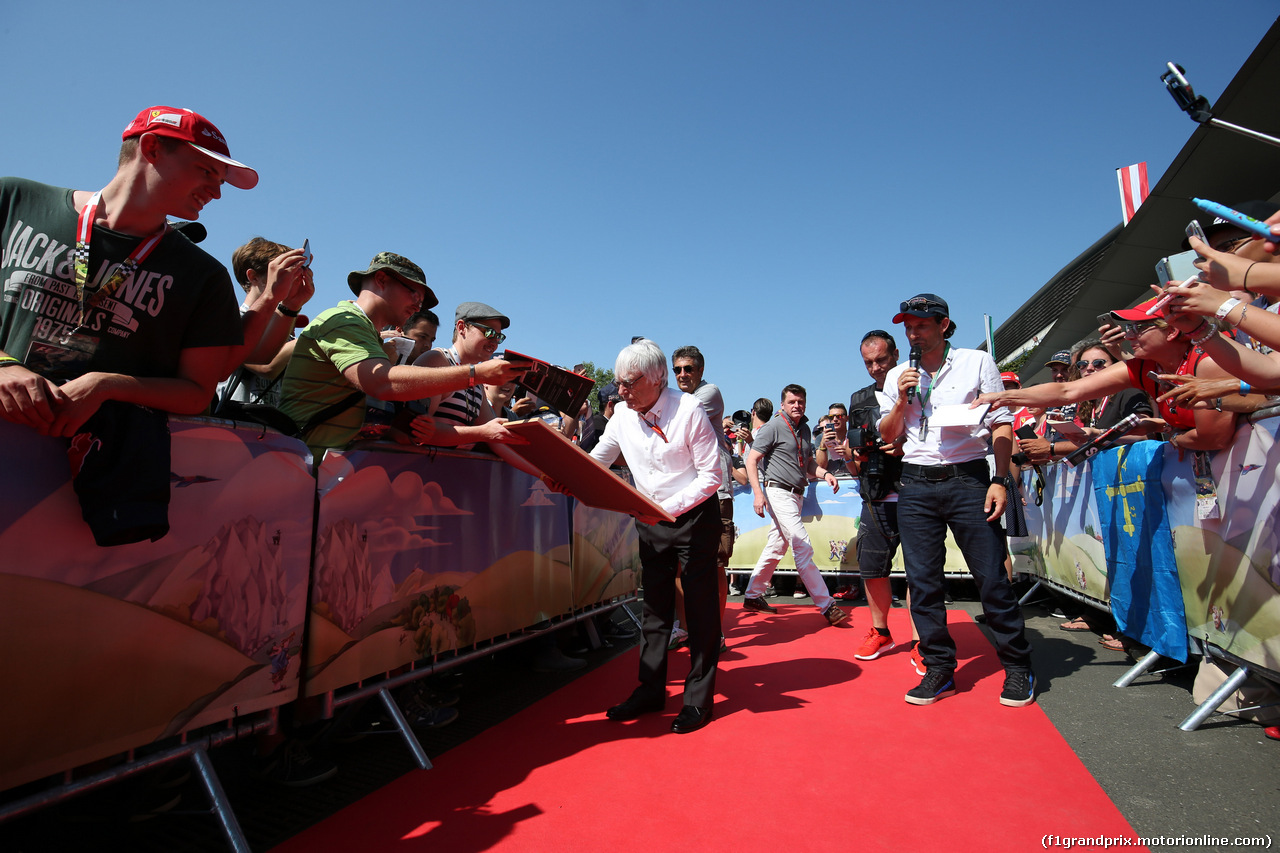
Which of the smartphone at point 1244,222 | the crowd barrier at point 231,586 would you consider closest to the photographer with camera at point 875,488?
the smartphone at point 1244,222

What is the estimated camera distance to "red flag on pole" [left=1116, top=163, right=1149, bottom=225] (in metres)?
16.3

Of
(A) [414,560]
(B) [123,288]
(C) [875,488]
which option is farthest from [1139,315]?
→ (B) [123,288]

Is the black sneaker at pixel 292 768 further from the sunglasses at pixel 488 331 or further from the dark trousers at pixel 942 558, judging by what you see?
the dark trousers at pixel 942 558

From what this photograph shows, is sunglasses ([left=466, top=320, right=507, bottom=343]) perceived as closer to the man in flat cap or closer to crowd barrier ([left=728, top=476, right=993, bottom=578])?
the man in flat cap

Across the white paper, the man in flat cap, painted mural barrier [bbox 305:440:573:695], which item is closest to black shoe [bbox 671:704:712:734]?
painted mural barrier [bbox 305:440:573:695]

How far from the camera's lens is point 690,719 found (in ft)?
11.6

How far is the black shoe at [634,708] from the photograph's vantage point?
146 inches

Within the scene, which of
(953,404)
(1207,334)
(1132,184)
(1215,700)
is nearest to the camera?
(1207,334)

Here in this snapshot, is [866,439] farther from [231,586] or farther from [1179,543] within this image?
[231,586]

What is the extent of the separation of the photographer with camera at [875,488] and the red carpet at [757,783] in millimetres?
910

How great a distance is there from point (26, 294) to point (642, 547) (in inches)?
116

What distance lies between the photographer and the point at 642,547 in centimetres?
399

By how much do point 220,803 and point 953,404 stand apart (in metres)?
4.05

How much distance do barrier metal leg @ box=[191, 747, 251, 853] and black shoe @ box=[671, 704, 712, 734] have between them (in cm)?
202
